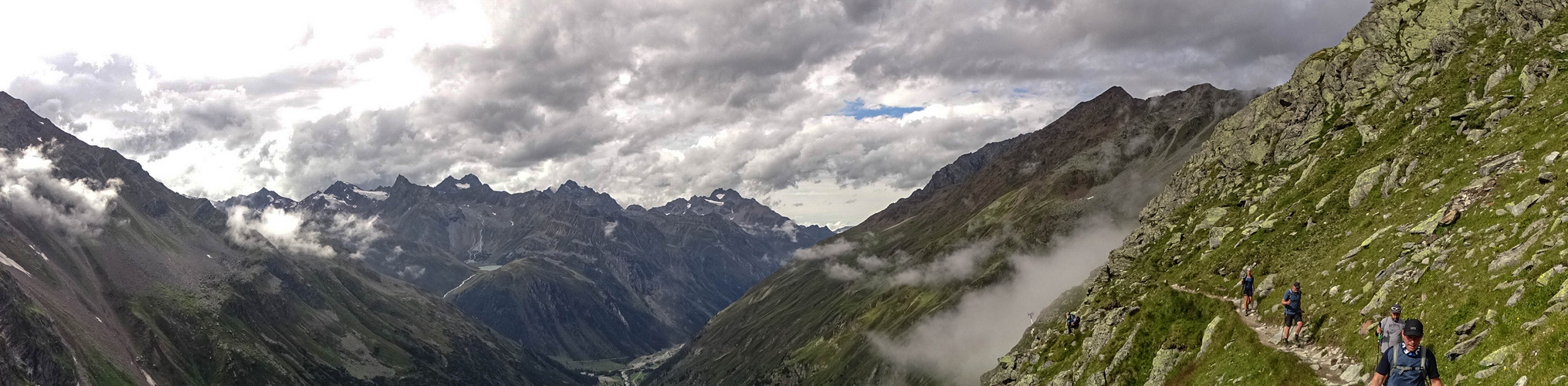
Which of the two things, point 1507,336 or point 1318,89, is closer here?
point 1507,336

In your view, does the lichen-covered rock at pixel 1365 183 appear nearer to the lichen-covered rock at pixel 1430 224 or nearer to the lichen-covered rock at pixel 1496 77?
the lichen-covered rock at pixel 1496 77

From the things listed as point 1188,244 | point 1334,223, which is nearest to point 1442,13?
point 1188,244

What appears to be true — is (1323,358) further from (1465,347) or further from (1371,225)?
(1371,225)

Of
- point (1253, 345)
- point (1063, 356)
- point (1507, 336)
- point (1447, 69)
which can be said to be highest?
point (1447, 69)

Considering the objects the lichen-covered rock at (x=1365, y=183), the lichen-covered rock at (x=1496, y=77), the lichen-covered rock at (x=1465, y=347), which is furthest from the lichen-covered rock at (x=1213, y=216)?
the lichen-covered rock at (x=1465, y=347)

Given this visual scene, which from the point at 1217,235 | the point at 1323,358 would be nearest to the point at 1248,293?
the point at 1323,358

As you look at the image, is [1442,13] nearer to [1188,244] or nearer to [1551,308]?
[1188,244]
